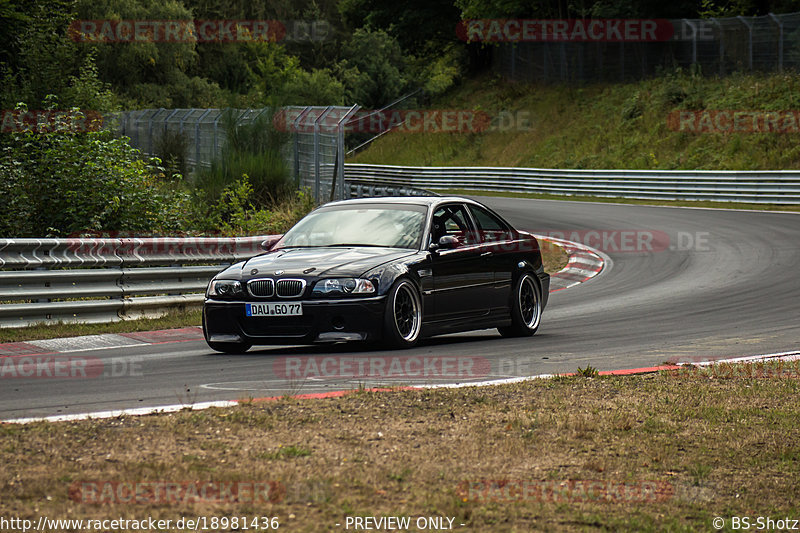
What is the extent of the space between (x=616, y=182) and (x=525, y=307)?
2719 cm

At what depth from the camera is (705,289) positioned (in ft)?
54.2

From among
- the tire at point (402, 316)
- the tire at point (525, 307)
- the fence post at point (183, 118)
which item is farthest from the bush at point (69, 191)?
the fence post at point (183, 118)

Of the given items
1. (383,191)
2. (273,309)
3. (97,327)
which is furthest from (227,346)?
(383,191)

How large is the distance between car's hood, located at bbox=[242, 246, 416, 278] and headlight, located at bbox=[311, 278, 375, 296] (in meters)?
0.07

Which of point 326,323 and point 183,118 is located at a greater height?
point 326,323

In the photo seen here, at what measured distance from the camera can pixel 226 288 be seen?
1020cm

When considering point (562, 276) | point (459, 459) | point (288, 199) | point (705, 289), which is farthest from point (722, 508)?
point (288, 199)

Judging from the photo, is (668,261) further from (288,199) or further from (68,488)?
(68,488)

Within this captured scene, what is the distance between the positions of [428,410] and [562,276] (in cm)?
1307

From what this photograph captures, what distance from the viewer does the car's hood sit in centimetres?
1000

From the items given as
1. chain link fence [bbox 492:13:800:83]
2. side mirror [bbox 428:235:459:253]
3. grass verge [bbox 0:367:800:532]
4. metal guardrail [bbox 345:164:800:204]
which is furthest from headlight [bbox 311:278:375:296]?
chain link fence [bbox 492:13:800:83]

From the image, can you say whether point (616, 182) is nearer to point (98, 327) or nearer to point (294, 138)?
point (294, 138)

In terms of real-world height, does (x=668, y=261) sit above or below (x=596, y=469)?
below

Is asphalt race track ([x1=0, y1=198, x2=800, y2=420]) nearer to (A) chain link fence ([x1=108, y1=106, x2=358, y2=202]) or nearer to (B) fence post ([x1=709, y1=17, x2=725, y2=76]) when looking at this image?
(A) chain link fence ([x1=108, y1=106, x2=358, y2=202])
